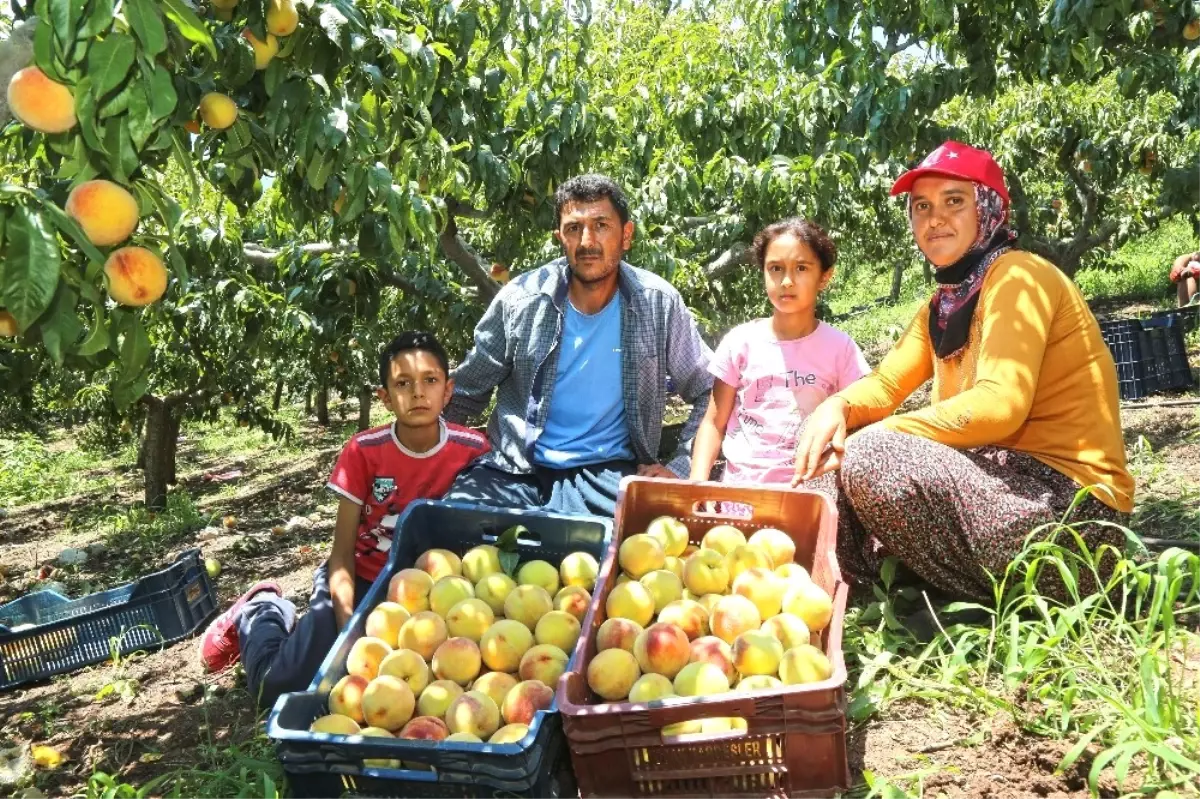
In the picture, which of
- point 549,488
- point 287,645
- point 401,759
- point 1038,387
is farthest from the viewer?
point 549,488

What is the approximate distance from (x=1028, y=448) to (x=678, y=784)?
4.18 ft

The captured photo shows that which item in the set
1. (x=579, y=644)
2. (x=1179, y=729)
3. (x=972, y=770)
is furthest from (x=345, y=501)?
(x=1179, y=729)

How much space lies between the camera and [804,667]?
1628mm

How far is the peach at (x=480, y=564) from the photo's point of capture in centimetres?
218

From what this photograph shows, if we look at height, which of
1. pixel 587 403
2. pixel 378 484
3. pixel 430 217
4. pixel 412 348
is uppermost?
pixel 430 217

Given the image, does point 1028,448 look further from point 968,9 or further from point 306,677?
point 968,9

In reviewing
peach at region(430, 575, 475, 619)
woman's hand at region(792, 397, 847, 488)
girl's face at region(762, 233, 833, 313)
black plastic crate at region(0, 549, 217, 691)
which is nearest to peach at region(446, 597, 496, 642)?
peach at region(430, 575, 475, 619)

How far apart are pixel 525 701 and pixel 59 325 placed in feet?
3.37

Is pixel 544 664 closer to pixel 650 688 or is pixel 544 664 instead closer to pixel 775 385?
pixel 650 688

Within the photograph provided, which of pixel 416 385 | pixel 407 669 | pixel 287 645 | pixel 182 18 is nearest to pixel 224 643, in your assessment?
pixel 287 645

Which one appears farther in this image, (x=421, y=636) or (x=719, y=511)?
(x=719, y=511)

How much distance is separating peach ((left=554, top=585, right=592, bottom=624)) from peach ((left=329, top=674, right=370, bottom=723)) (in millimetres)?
459

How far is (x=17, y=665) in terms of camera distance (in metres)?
3.11

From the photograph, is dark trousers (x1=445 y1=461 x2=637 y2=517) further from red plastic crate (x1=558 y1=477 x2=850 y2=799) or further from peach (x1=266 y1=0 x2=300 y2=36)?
peach (x1=266 y1=0 x2=300 y2=36)
